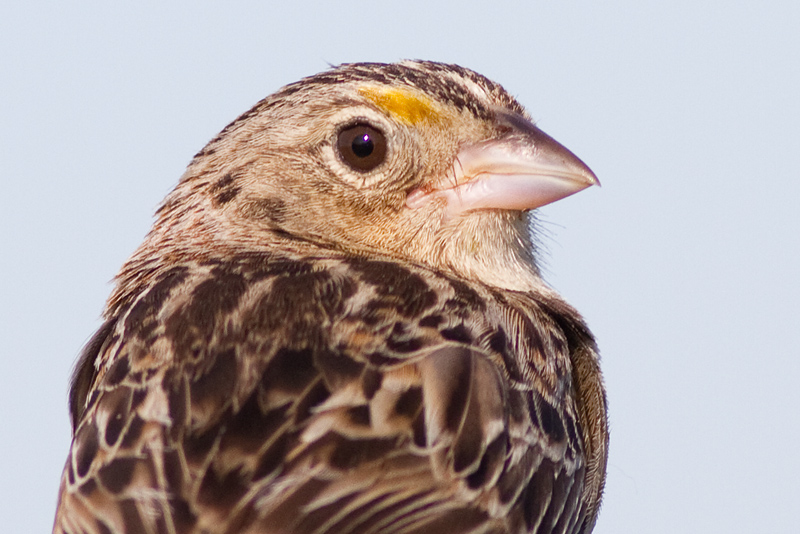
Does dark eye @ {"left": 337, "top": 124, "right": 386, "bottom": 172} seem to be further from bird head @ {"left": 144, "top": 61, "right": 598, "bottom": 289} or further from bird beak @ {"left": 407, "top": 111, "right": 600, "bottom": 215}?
bird beak @ {"left": 407, "top": 111, "right": 600, "bottom": 215}

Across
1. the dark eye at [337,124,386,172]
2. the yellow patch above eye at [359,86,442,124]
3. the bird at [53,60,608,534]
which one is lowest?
the bird at [53,60,608,534]

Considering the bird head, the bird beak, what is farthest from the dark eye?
the bird beak

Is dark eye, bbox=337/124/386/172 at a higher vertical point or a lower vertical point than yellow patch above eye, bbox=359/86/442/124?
lower

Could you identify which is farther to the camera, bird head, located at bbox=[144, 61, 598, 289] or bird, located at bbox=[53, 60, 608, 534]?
bird head, located at bbox=[144, 61, 598, 289]

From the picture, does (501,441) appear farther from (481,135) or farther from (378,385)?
(481,135)

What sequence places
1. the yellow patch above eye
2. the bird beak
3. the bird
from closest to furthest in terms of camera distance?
the bird < the bird beak < the yellow patch above eye

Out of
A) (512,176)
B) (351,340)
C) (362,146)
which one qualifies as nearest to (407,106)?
(362,146)

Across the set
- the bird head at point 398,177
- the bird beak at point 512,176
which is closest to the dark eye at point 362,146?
the bird head at point 398,177

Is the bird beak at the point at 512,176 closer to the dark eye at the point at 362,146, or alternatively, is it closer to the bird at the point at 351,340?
the bird at the point at 351,340

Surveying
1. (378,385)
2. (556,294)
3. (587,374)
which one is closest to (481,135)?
(556,294)
